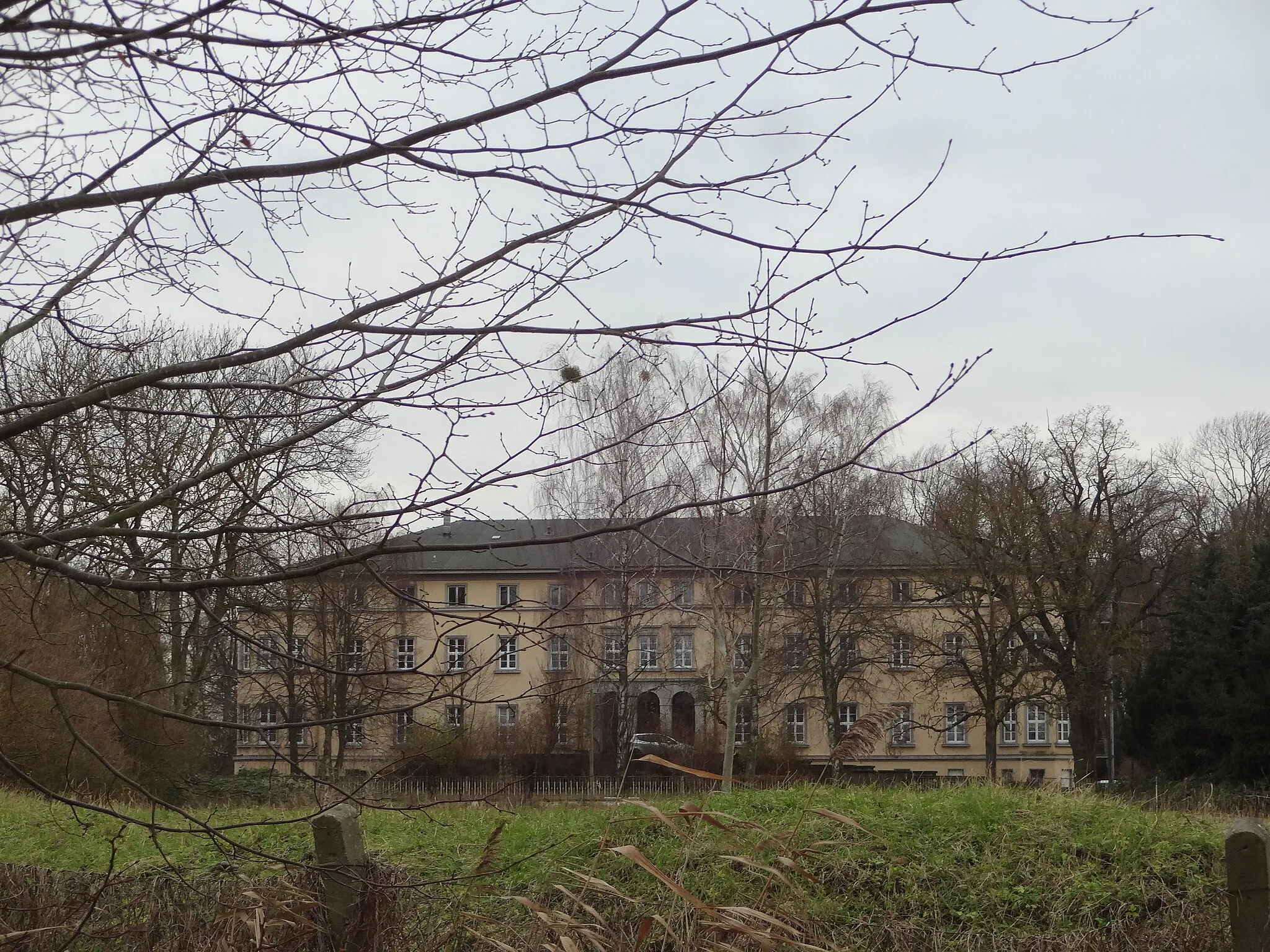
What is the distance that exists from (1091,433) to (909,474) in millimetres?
27380

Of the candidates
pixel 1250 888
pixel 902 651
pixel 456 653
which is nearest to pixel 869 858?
pixel 1250 888

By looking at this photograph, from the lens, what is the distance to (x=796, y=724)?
3603 centimetres

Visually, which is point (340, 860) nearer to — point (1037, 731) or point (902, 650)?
point (902, 650)

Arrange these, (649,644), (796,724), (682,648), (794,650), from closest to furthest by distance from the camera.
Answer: (794,650)
(649,644)
(682,648)
(796,724)

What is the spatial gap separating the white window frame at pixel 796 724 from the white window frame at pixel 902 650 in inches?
100

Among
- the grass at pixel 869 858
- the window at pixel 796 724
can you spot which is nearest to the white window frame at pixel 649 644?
the window at pixel 796 724

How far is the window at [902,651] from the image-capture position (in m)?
26.4

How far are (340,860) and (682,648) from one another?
31.2 m

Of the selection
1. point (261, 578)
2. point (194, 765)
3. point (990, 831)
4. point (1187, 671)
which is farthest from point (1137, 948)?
point (1187, 671)

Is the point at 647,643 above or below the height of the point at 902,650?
above

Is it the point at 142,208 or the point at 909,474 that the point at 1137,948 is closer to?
the point at 909,474

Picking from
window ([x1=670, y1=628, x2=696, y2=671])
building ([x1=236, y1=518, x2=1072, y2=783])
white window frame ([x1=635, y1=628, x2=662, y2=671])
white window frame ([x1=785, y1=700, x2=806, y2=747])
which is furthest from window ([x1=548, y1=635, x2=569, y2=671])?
white window frame ([x1=785, y1=700, x2=806, y2=747])

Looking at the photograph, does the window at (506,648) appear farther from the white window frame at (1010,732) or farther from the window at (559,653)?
the white window frame at (1010,732)

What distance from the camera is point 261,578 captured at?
2.67m
